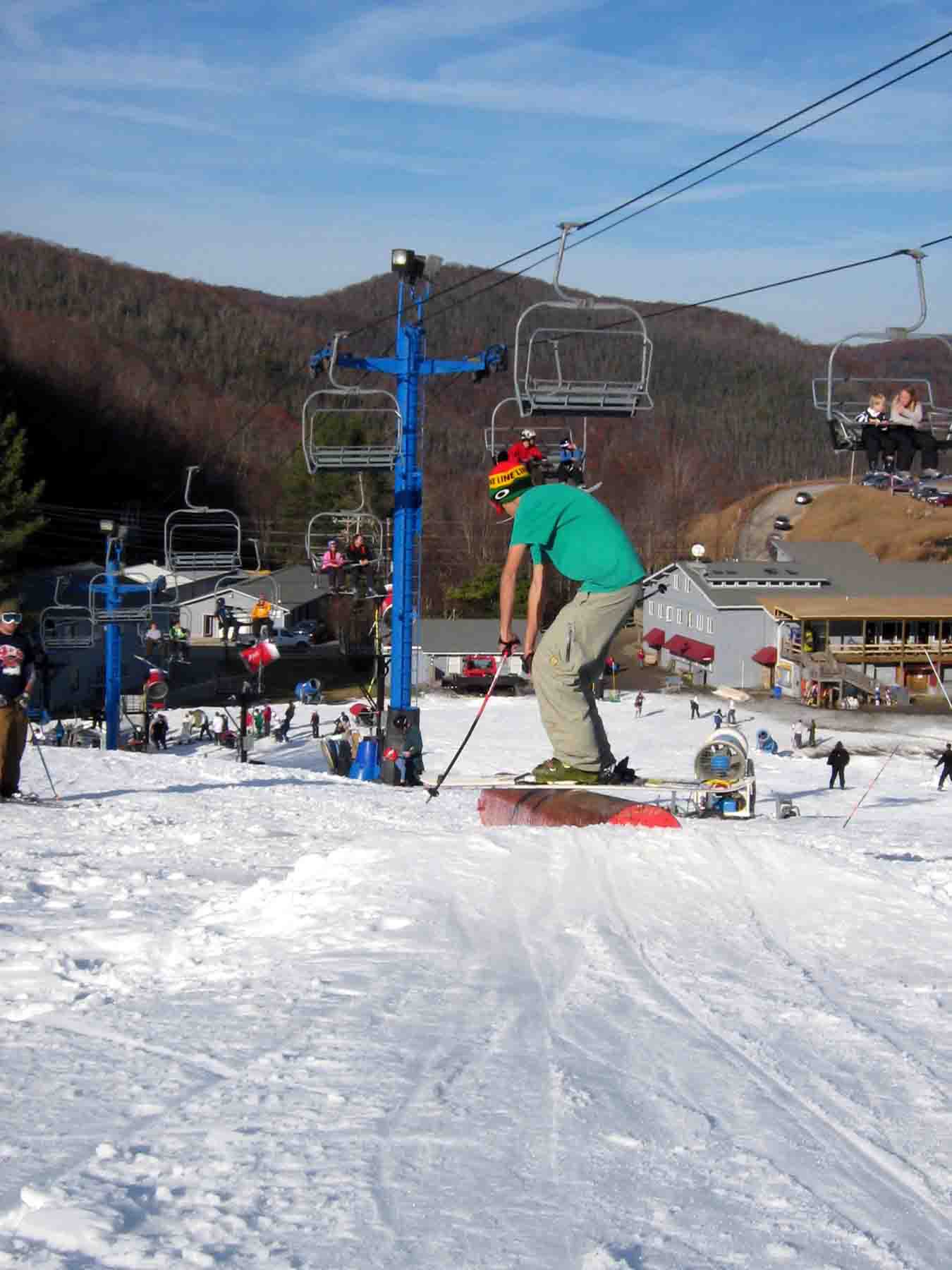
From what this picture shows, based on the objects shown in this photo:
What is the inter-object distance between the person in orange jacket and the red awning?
3107cm

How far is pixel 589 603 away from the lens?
24.7ft

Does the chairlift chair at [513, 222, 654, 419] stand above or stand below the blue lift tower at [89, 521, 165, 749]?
above

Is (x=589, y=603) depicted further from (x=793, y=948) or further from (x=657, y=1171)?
(x=657, y=1171)

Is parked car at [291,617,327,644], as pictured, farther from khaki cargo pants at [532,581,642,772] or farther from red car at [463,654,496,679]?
khaki cargo pants at [532,581,642,772]

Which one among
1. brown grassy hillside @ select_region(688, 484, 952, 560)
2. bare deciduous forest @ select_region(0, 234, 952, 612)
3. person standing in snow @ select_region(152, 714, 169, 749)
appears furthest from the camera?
→ bare deciduous forest @ select_region(0, 234, 952, 612)

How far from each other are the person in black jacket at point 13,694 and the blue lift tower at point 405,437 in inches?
347

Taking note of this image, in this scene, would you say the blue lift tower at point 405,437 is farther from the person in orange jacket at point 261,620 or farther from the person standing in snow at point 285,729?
the person standing in snow at point 285,729

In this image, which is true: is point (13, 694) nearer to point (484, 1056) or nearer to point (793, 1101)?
point (484, 1056)

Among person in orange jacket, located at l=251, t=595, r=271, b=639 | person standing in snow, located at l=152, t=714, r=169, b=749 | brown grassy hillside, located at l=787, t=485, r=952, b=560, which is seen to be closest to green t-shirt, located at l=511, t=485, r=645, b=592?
person in orange jacket, located at l=251, t=595, r=271, b=639

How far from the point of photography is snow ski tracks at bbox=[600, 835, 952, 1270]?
2727 mm

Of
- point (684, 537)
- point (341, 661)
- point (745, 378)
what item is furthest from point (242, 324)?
point (341, 661)

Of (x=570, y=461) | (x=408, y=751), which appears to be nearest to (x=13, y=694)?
(x=570, y=461)

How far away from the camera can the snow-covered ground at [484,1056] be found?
2619 mm

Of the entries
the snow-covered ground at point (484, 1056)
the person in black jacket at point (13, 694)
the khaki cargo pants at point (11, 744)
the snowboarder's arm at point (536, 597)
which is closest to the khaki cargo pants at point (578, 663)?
the snowboarder's arm at point (536, 597)
